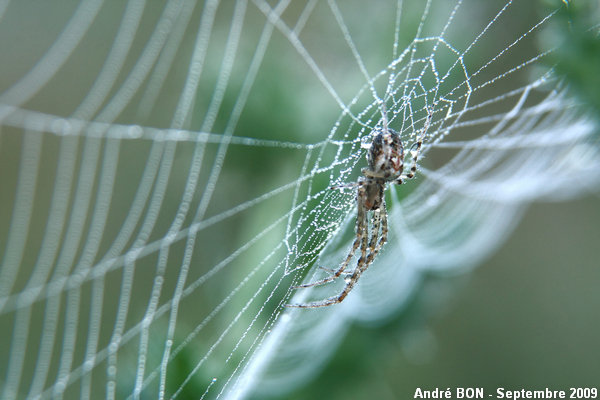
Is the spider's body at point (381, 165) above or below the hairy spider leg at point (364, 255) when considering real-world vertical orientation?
above

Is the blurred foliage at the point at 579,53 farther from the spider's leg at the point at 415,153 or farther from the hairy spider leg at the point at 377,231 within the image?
the hairy spider leg at the point at 377,231

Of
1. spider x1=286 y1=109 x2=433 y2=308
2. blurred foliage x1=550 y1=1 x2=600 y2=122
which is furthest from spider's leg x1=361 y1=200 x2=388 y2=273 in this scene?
blurred foliage x1=550 y1=1 x2=600 y2=122

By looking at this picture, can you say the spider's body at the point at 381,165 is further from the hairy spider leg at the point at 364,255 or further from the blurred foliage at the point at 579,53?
the blurred foliage at the point at 579,53

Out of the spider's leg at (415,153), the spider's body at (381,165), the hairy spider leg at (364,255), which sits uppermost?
the spider's leg at (415,153)

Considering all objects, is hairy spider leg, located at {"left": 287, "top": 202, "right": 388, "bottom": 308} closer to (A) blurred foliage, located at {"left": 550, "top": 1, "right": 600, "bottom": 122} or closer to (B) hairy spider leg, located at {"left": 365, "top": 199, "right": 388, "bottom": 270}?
(B) hairy spider leg, located at {"left": 365, "top": 199, "right": 388, "bottom": 270}

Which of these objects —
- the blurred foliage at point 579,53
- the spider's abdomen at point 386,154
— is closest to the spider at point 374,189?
the spider's abdomen at point 386,154

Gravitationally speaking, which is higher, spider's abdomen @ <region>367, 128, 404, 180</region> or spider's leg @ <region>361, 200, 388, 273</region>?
spider's abdomen @ <region>367, 128, 404, 180</region>

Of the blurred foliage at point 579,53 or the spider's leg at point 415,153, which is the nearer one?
the blurred foliage at point 579,53

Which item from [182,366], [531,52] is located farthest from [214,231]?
[531,52]
